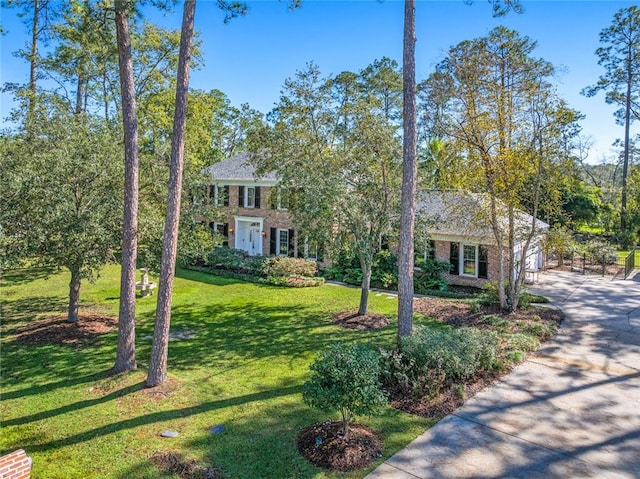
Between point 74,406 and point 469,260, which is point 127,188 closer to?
point 74,406

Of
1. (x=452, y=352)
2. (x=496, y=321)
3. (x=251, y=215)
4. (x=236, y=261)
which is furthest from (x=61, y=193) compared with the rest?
(x=251, y=215)

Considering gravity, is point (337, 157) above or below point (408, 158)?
above

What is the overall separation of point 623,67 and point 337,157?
27035mm

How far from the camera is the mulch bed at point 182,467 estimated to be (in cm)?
548

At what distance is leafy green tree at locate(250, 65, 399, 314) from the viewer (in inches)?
487

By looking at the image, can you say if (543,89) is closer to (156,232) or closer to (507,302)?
(507,302)

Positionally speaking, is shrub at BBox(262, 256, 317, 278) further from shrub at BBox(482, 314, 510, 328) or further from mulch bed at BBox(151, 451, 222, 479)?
mulch bed at BBox(151, 451, 222, 479)

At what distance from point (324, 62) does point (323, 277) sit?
10.0 m

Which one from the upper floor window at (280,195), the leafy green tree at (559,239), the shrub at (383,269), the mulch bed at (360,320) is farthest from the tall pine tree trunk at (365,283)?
the leafy green tree at (559,239)

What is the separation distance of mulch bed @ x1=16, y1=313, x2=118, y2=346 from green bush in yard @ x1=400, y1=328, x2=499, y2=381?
8.32 meters

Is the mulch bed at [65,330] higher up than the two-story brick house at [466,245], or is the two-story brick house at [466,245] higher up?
the two-story brick house at [466,245]

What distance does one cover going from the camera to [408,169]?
9.22 m

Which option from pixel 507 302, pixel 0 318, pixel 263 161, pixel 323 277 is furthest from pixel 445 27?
pixel 0 318

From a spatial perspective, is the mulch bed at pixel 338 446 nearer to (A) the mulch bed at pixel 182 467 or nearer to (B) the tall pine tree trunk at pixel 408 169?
(A) the mulch bed at pixel 182 467
